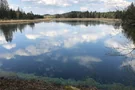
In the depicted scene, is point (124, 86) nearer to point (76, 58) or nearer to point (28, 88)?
point (28, 88)

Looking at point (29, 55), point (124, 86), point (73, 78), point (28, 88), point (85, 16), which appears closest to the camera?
point (28, 88)

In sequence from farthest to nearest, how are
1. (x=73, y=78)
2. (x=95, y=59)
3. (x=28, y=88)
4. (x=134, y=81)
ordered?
(x=95, y=59), (x=73, y=78), (x=134, y=81), (x=28, y=88)

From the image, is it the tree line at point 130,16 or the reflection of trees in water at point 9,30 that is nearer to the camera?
the tree line at point 130,16

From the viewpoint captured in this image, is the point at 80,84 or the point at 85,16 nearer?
the point at 80,84

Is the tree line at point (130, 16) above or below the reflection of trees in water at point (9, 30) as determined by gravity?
above

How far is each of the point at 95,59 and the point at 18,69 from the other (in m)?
7.66

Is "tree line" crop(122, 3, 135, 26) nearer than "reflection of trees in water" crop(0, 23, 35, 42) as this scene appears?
Yes

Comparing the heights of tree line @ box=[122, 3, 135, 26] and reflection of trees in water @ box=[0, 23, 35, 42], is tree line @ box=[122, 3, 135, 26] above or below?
above

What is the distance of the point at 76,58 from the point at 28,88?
475 inches

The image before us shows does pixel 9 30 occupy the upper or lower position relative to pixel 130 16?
lower

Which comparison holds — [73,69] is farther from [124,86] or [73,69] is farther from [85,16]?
[85,16]

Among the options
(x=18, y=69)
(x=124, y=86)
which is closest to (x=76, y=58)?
(x=18, y=69)

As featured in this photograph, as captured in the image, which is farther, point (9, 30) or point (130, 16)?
point (9, 30)

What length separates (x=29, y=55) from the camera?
985 inches
